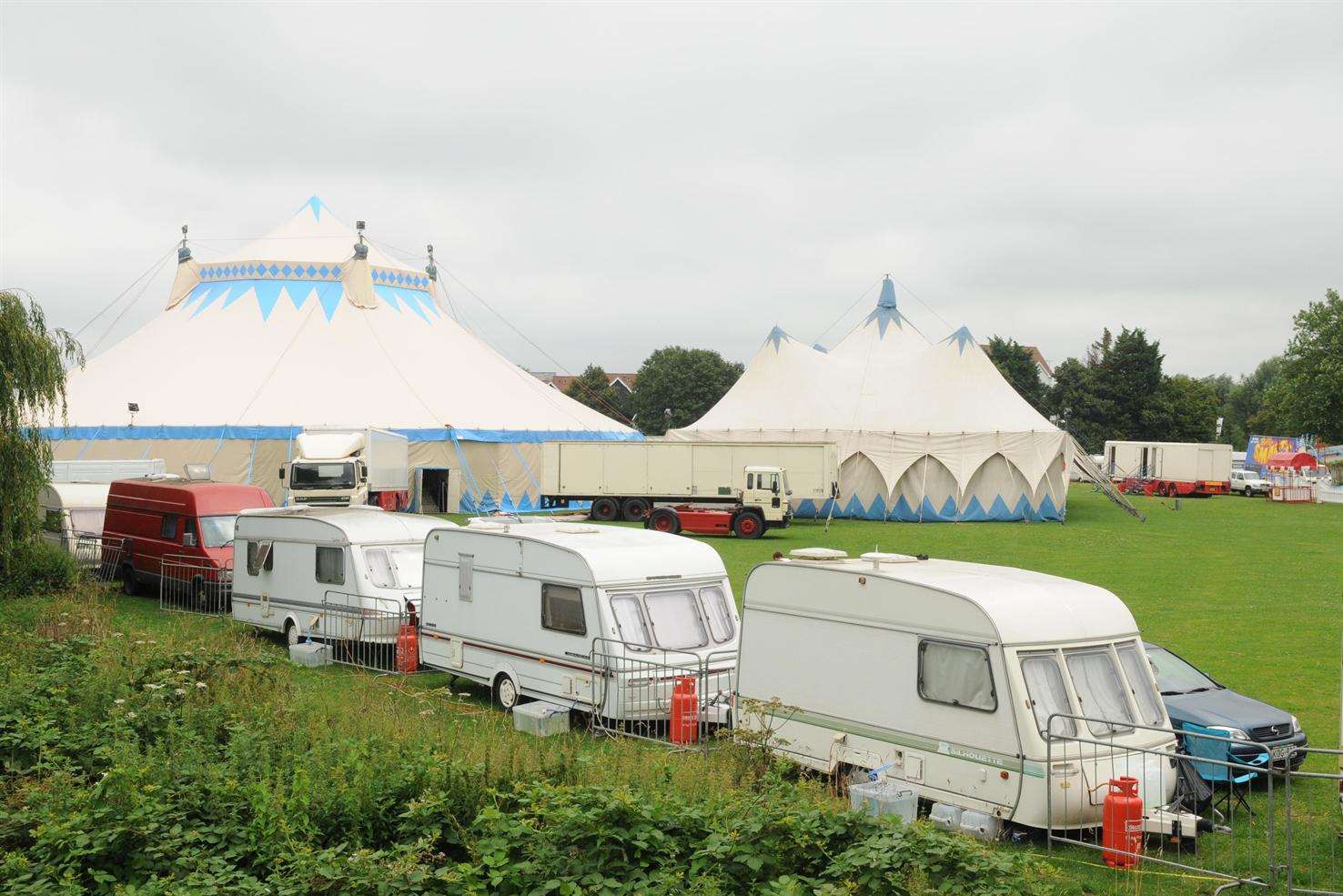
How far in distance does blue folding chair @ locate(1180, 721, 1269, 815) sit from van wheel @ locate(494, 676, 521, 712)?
22.2ft

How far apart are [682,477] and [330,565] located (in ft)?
67.4

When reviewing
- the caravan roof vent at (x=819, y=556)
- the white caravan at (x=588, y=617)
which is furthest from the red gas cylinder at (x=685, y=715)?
the caravan roof vent at (x=819, y=556)

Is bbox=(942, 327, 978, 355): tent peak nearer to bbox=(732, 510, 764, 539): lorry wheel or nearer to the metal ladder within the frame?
the metal ladder

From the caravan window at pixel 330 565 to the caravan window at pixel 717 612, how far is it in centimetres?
590

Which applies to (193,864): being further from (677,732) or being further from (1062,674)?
(1062,674)

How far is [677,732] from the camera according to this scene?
10922 mm

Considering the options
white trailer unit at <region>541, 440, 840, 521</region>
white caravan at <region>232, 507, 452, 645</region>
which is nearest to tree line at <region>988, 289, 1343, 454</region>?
white trailer unit at <region>541, 440, 840, 521</region>

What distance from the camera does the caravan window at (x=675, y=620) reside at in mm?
11984

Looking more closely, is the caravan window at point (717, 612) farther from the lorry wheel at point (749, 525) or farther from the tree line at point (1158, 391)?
the tree line at point (1158, 391)

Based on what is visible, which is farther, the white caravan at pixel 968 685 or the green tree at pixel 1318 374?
the green tree at pixel 1318 374

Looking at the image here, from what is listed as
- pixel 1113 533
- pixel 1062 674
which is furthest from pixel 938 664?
pixel 1113 533

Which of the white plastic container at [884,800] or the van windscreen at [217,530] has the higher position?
the van windscreen at [217,530]

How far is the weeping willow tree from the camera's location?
1728cm

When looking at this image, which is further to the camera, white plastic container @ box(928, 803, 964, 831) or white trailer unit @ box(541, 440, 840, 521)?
white trailer unit @ box(541, 440, 840, 521)
